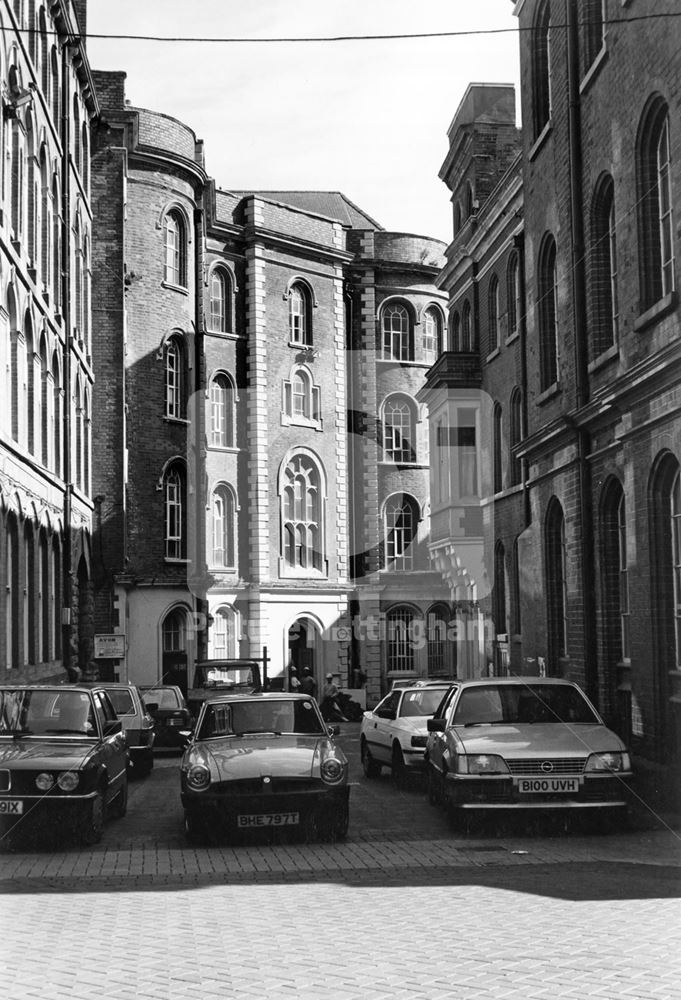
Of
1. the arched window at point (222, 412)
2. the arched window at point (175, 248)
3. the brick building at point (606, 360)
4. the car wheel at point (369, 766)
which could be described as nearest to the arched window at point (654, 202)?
the brick building at point (606, 360)

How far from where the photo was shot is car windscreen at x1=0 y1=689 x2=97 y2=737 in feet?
44.1

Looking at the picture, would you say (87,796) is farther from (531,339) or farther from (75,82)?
(75,82)

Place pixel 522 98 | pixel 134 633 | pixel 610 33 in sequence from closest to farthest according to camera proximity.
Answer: pixel 610 33 < pixel 522 98 < pixel 134 633

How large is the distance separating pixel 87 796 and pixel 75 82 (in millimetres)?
27350

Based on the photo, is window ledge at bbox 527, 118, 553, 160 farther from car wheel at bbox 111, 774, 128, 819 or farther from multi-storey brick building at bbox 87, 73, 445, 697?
multi-storey brick building at bbox 87, 73, 445, 697

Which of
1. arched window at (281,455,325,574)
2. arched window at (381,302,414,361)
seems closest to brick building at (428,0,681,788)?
arched window at (281,455,325,574)

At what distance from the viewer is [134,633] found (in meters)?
39.6

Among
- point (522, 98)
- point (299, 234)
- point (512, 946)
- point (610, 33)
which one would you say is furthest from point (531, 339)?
point (299, 234)

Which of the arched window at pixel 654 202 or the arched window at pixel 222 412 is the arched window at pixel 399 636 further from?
the arched window at pixel 654 202

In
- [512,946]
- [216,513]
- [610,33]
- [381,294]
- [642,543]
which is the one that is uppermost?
[381,294]

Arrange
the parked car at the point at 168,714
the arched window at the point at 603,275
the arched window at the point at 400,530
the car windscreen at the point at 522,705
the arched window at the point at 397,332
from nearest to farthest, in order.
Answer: the car windscreen at the point at 522,705
the arched window at the point at 603,275
the parked car at the point at 168,714
the arched window at the point at 400,530
the arched window at the point at 397,332

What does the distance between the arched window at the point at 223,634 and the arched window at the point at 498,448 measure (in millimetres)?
14332

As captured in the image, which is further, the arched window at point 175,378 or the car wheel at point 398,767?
the arched window at point 175,378

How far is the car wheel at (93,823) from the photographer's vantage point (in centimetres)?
1250
